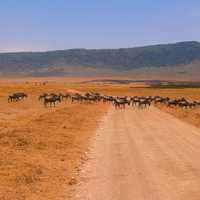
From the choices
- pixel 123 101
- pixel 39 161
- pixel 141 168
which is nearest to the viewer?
pixel 141 168

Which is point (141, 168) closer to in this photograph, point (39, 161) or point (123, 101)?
point (39, 161)

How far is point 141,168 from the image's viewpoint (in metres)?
17.3

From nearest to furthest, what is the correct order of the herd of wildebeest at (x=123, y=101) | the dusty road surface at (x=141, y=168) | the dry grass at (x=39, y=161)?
the dusty road surface at (x=141, y=168) < the dry grass at (x=39, y=161) < the herd of wildebeest at (x=123, y=101)

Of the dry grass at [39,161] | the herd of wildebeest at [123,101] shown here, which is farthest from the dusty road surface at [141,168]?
the herd of wildebeest at [123,101]

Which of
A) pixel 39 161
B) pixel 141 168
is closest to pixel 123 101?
pixel 39 161

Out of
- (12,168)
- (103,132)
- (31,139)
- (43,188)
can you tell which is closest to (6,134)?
(31,139)

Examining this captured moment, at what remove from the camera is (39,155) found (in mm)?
20125

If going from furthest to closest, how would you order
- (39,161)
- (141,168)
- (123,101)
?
1. (123,101)
2. (39,161)
3. (141,168)

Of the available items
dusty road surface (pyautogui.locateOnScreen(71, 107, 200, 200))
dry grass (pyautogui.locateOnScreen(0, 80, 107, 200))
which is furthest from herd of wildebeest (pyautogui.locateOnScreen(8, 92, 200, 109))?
dusty road surface (pyautogui.locateOnScreen(71, 107, 200, 200))

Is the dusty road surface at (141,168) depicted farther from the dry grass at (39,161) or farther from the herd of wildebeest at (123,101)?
the herd of wildebeest at (123,101)

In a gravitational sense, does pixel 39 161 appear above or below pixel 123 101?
above

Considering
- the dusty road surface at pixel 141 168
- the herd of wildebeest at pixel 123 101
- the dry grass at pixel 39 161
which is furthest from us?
the herd of wildebeest at pixel 123 101

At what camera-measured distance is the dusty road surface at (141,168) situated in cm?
1333

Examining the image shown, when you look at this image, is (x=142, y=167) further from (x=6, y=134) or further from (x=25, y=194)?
(x=6, y=134)
